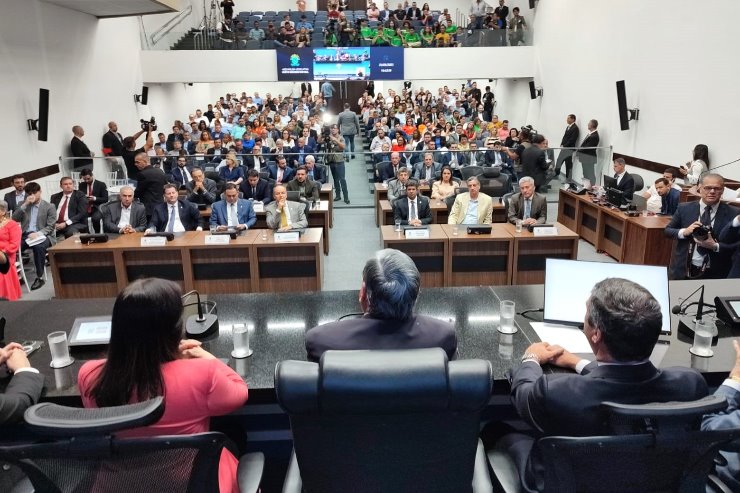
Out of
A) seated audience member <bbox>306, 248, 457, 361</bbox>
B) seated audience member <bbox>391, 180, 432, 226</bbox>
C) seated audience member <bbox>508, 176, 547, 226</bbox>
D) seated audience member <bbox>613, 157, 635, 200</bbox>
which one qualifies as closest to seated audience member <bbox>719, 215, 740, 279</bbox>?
seated audience member <bbox>508, 176, 547, 226</bbox>

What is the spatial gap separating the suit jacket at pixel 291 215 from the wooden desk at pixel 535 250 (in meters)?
2.21

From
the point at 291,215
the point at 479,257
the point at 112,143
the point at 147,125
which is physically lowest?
the point at 479,257

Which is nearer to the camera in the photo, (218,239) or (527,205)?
(218,239)

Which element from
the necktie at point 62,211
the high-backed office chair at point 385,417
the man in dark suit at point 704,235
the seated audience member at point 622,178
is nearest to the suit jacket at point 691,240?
the man in dark suit at point 704,235

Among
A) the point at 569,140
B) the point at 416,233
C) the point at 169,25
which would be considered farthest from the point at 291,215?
the point at 169,25

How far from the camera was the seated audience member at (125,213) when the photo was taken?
5.73 m

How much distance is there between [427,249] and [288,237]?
1335mm

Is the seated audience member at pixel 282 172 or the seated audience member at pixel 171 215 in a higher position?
the seated audience member at pixel 282 172

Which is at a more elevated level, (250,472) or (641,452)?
(641,452)

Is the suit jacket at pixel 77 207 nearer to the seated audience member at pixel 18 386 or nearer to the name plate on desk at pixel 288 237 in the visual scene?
the name plate on desk at pixel 288 237

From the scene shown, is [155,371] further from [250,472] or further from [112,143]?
[112,143]

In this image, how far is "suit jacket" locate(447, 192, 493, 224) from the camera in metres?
5.86

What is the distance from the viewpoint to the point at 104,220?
18.8 ft

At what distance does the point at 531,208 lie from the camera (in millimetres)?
5723
